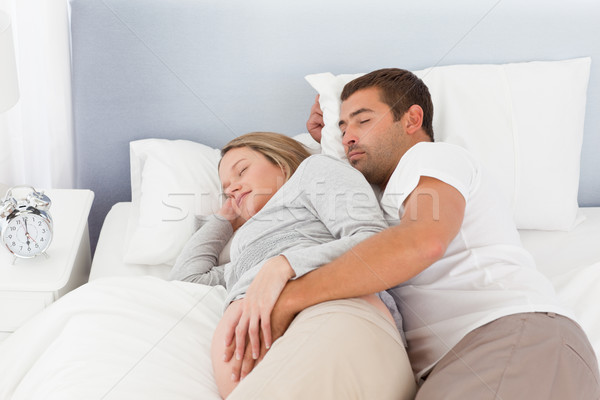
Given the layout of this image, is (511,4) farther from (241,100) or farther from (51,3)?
(51,3)

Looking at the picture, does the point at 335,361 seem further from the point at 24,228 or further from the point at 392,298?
the point at 24,228

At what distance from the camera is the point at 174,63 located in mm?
1899

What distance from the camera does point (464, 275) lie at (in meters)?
1.19

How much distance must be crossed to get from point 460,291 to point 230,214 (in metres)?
0.75

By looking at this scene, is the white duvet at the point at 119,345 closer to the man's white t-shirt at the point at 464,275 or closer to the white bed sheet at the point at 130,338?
the white bed sheet at the point at 130,338

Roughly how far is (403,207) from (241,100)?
922 millimetres

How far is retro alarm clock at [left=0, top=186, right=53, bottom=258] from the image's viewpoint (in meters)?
1.45

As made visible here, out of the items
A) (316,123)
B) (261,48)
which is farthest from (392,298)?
(261,48)

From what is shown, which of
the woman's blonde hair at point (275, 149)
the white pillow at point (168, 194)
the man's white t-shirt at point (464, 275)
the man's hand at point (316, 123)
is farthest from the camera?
the man's hand at point (316, 123)

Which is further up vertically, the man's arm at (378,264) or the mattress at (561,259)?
the man's arm at (378,264)

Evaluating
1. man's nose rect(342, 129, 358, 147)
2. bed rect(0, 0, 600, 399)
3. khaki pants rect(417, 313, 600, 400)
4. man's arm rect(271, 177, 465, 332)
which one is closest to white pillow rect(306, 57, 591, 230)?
bed rect(0, 0, 600, 399)

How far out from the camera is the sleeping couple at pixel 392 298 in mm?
903

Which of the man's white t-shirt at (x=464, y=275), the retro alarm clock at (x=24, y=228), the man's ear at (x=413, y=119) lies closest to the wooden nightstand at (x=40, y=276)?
the retro alarm clock at (x=24, y=228)

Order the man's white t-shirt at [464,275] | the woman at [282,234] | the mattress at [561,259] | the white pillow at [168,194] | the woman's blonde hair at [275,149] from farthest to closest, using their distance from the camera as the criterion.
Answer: the white pillow at [168,194] < the woman's blonde hair at [275,149] < the mattress at [561,259] < the man's white t-shirt at [464,275] < the woman at [282,234]
